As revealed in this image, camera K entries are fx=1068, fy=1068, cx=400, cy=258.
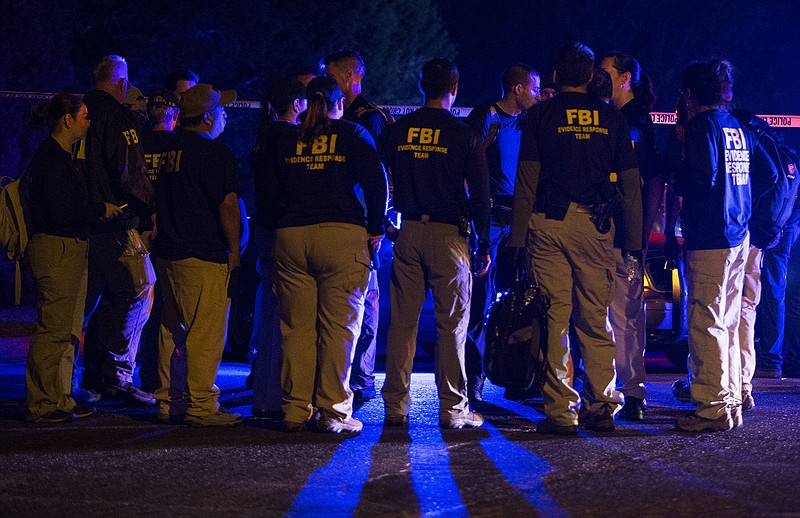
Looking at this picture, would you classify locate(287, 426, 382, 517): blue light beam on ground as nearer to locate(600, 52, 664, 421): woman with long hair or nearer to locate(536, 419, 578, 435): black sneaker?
locate(536, 419, 578, 435): black sneaker

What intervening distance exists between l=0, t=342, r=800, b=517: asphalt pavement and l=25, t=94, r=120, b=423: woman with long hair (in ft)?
0.89

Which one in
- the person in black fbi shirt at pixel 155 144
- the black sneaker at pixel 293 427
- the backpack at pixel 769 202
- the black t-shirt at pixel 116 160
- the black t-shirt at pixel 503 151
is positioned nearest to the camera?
the black sneaker at pixel 293 427

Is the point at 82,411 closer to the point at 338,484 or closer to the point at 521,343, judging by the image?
the point at 338,484

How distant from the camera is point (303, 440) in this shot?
Result: 6516 mm

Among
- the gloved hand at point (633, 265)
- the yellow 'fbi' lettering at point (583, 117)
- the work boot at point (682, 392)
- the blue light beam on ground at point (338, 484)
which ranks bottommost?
the blue light beam on ground at point (338, 484)

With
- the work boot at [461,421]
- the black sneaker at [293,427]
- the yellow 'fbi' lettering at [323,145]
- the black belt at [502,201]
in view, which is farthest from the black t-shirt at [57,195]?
the black belt at [502,201]

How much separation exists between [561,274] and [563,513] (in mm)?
2312

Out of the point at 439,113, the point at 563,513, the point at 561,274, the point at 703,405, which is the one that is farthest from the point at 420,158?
the point at 563,513

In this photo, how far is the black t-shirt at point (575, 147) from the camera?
22.1ft

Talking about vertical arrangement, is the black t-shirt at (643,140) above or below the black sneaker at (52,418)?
above

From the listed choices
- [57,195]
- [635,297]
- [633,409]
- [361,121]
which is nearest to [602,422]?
[633,409]

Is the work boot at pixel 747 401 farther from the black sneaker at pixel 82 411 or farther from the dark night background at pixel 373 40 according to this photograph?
the dark night background at pixel 373 40

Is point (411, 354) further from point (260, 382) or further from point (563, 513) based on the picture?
point (563, 513)

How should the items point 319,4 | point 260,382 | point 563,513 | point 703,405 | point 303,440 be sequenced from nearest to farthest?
point 563,513 < point 303,440 < point 703,405 < point 260,382 < point 319,4
